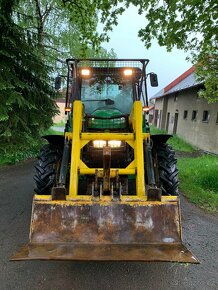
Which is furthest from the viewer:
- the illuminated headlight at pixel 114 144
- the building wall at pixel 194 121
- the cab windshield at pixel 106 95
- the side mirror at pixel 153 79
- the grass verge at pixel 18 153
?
the building wall at pixel 194 121

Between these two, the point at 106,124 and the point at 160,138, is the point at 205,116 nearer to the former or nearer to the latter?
the point at 160,138

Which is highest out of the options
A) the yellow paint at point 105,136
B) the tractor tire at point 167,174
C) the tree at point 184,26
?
the tree at point 184,26

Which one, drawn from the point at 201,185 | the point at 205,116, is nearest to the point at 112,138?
the point at 201,185

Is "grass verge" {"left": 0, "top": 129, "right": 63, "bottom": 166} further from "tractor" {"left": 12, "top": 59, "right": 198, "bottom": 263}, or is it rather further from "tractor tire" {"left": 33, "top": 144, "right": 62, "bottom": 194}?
"tractor tire" {"left": 33, "top": 144, "right": 62, "bottom": 194}

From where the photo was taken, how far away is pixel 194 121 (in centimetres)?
1731

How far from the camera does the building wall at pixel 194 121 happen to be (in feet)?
45.9

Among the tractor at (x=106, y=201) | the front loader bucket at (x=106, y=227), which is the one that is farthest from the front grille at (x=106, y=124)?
the front loader bucket at (x=106, y=227)

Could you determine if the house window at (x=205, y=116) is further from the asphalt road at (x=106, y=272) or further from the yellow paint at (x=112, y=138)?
the yellow paint at (x=112, y=138)

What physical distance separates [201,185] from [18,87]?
18.7 feet

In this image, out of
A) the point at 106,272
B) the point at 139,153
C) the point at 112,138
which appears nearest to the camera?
the point at 106,272

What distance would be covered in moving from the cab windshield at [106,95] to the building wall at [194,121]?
951 centimetres

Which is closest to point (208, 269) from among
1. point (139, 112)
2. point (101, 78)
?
point (139, 112)

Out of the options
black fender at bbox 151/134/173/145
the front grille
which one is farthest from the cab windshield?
black fender at bbox 151/134/173/145

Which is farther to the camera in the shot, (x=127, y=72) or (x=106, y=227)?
(x=127, y=72)
